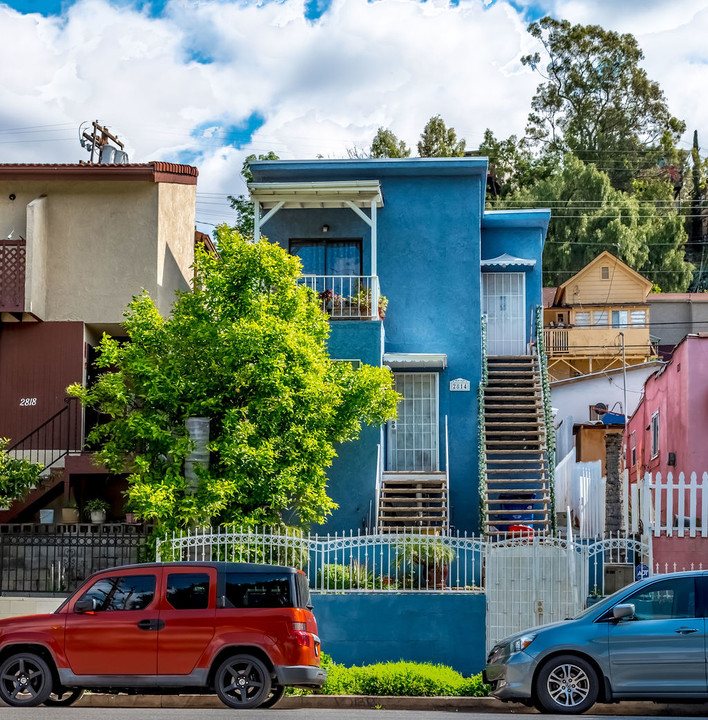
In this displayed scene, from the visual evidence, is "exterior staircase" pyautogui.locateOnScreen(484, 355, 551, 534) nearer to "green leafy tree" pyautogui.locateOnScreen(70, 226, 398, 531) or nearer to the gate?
"green leafy tree" pyautogui.locateOnScreen(70, 226, 398, 531)

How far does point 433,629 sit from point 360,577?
4.11ft

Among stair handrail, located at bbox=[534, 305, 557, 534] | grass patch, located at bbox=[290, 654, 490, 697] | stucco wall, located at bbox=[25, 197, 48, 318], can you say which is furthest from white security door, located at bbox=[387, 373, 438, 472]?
grass patch, located at bbox=[290, 654, 490, 697]

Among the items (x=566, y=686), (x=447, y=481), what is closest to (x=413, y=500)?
(x=447, y=481)

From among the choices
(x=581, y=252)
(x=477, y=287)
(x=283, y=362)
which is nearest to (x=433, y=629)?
(x=283, y=362)

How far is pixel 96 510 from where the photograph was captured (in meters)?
19.4

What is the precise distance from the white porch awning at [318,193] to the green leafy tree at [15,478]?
22.8ft

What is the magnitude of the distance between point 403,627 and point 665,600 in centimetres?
457

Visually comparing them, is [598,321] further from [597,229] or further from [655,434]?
[655,434]

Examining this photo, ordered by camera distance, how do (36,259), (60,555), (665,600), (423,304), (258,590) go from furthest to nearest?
(423,304), (36,259), (60,555), (258,590), (665,600)

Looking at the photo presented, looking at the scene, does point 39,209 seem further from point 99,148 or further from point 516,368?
point 516,368

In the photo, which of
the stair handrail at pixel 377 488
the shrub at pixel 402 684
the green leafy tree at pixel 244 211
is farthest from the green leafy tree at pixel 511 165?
the shrub at pixel 402 684

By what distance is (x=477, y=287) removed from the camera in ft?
77.4

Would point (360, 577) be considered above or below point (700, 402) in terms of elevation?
below

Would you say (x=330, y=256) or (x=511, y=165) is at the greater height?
(x=511, y=165)
